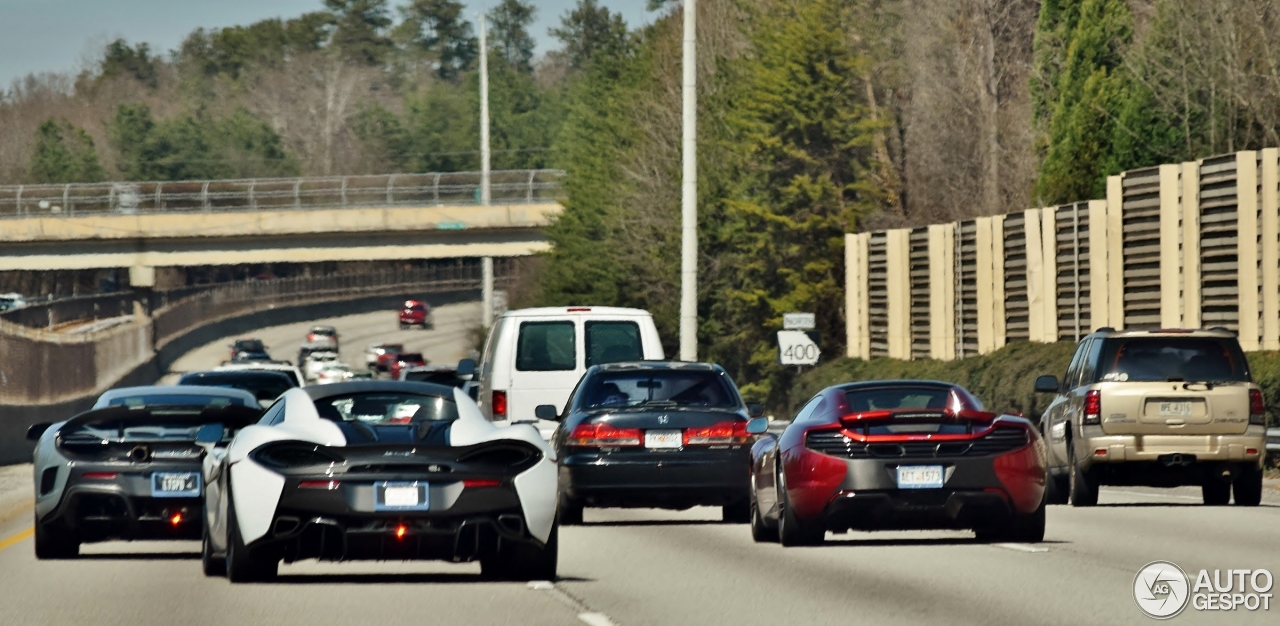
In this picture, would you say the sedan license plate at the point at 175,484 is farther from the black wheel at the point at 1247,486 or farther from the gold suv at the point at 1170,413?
the black wheel at the point at 1247,486

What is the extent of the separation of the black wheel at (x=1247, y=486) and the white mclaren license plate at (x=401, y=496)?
10829 mm

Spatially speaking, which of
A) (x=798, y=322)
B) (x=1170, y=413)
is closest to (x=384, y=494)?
(x=1170, y=413)

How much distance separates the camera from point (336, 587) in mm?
14789

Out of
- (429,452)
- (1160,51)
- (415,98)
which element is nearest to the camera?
(429,452)

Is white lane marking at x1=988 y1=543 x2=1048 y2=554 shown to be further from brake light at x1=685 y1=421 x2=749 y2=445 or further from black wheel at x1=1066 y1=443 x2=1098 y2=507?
black wheel at x1=1066 y1=443 x2=1098 y2=507

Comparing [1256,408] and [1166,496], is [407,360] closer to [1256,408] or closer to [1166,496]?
[1166,496]

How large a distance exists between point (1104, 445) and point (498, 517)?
959 centimetres

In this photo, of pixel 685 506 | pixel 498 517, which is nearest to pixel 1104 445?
pixel 685 506

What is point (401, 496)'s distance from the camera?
46.7 feet

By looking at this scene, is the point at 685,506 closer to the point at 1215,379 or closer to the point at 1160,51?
the point at 1215,379

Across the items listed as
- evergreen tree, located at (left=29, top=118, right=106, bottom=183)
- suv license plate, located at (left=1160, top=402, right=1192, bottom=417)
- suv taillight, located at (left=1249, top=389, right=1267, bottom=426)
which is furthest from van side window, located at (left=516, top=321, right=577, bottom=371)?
evergreen tree, located at (left=29, top=118, right=106, bottom=183)

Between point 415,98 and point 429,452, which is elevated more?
point 415,98

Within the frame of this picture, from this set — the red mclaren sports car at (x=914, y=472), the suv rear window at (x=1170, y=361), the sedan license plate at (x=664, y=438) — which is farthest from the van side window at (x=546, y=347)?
the red mclaren sports car at (x=914, y=472)

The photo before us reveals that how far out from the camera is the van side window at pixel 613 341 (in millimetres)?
25453
